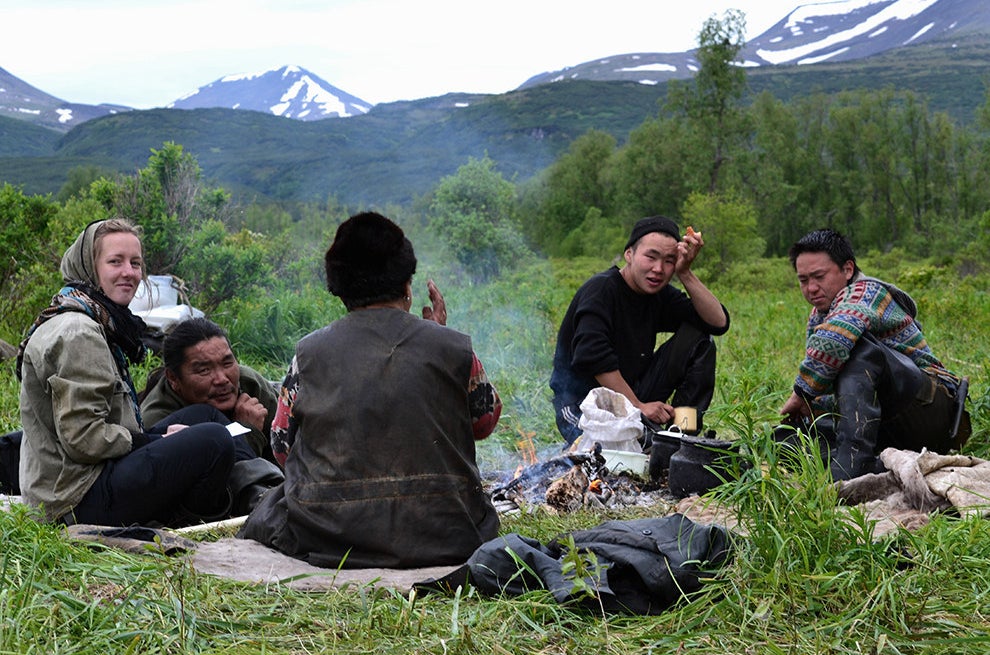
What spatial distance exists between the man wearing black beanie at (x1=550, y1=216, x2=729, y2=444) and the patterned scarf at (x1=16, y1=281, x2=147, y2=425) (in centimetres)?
222

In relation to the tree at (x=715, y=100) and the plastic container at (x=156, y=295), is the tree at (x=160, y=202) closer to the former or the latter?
the plastic container at (x=156, y=295)

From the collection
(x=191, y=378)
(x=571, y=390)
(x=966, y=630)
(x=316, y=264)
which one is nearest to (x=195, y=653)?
(x=966, y=630)

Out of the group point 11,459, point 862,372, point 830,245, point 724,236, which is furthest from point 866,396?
point 724,236

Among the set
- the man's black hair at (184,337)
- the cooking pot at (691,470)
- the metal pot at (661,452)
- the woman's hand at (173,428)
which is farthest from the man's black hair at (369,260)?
the metal pot at (661,452)

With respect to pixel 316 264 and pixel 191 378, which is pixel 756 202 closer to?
pixel 316 264

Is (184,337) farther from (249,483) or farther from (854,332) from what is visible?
(854,332)

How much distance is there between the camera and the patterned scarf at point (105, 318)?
3.44m

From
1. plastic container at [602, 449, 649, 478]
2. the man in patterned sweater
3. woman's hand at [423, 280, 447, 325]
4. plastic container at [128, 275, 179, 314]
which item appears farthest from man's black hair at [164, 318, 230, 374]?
the man in patterned sweater

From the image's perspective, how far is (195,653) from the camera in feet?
7.21

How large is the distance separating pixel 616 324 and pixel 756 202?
33625 mm

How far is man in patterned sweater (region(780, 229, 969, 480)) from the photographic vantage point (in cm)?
412

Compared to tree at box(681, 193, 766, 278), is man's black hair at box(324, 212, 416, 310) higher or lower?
higher

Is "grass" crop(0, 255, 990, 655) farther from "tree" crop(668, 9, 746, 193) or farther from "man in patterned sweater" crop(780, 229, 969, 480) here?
"tree" crop(668, 9, 746, 193)

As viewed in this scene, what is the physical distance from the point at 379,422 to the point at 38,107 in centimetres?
17104
